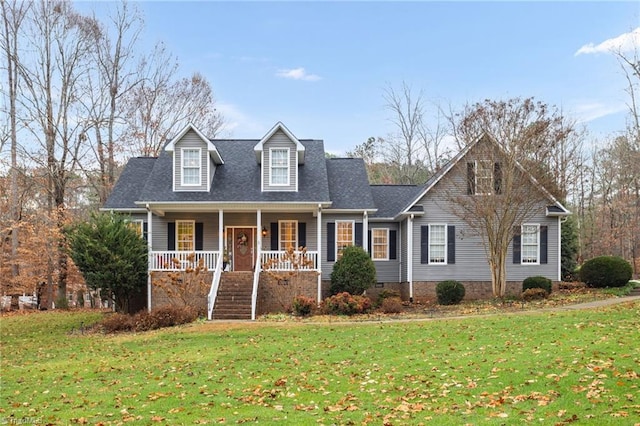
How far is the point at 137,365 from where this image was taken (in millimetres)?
12070

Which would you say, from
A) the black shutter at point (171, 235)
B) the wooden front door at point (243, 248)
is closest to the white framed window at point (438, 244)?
the wooden front door at point (243, 248)

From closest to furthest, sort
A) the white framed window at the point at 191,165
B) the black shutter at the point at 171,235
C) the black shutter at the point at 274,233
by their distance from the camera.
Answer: the white framed window at the point at 191,165 → the black shutter at the point at 171,235 → the black shutter at the point at 274,233

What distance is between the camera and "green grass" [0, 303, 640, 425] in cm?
742

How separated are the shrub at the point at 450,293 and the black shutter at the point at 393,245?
11.7 ft

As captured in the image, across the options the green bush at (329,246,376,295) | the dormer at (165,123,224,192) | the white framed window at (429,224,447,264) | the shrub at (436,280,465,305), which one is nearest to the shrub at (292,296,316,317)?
the green bush at (329,246,376,295)

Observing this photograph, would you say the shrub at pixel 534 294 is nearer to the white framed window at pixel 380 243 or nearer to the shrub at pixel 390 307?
the shrub at pixel 390 307

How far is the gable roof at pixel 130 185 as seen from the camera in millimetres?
23609

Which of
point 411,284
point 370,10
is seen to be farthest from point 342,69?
point 411,284

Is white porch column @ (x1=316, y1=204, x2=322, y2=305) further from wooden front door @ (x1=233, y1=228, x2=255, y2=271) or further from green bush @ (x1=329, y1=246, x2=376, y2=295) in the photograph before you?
wooden front door @ (x1=233, y1=228, x2=255, y2=271)

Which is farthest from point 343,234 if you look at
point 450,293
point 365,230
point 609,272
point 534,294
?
point 609,272

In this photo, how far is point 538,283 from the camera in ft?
71.9

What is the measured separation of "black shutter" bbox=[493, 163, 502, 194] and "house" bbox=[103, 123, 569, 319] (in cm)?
12

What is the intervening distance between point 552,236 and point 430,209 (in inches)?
201

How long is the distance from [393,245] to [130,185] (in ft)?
39.0
